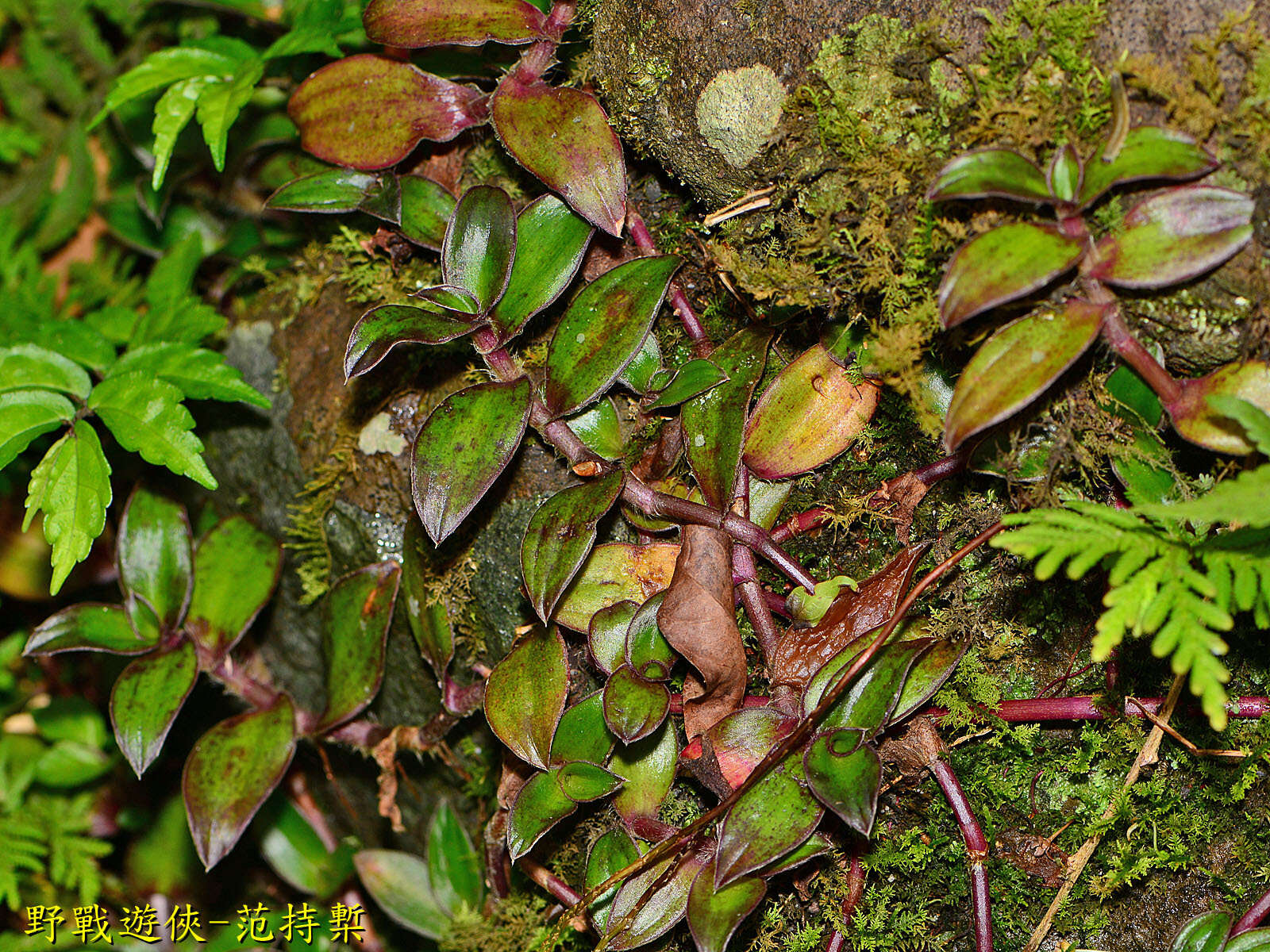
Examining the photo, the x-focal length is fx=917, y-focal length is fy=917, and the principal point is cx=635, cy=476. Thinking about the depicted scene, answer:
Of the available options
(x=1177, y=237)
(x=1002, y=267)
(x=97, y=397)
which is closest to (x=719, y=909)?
(x=1002, y=267)

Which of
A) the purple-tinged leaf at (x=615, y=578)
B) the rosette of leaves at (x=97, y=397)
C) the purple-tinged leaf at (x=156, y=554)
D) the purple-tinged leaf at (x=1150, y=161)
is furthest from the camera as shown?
the purple-tinged leaf at (x=156, y=554)

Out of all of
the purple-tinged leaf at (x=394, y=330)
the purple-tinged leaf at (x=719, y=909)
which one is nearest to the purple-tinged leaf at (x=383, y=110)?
the purple-tinged leaf at (x=394, y=330)

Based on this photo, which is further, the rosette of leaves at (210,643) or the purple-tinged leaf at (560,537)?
the rosette of leaves at (210,643)

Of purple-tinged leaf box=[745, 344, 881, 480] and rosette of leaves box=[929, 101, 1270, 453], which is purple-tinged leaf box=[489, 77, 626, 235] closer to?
purple-tinged leaf box=[745, 344, 881, 480]

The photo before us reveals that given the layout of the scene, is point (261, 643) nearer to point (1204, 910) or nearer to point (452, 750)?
point (452, 750)

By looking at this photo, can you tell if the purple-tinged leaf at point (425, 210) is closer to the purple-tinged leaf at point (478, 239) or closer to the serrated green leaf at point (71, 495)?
the purple-tinged leaf at point (478, 239)

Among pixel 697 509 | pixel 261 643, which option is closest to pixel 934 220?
pixel 697 509
